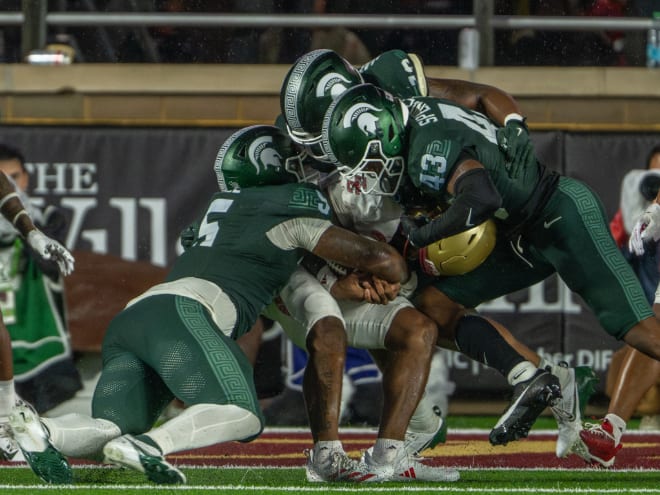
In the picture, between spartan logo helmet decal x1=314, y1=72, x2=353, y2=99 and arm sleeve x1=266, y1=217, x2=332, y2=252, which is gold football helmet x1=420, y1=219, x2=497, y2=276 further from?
spartan logo helmet decal x1=314, y1=72, x2=353, y2=99

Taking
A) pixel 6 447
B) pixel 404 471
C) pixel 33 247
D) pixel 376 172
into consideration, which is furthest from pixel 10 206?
pixel 404 471

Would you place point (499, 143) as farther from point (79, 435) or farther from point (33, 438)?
point (33, 438)

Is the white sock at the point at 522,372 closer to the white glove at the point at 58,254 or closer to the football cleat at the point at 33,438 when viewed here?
the football cleat at the point at 33,438

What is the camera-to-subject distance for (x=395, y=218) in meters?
5.22

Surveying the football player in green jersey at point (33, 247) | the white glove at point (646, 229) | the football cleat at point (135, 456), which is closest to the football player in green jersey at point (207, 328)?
the football cleat at point (135, 456)

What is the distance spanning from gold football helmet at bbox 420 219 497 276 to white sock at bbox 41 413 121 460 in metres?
1.41

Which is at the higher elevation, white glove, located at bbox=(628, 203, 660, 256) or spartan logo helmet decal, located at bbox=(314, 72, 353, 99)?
spartan logo helmet decal, located at bbox=(314, 72, 353, 99)

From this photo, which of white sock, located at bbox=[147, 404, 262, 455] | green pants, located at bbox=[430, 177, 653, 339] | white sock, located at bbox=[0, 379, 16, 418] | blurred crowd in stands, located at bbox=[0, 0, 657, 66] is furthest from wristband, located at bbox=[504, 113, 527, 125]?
blurred crowd in stands, located at bbox=[0, 0, 657, 66]

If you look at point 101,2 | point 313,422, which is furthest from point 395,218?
point 101,2

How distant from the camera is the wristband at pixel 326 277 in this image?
5145mm

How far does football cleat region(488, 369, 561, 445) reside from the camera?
16.1ft

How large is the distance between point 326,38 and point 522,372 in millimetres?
4283

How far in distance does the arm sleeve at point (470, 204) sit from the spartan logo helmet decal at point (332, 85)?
72 cm

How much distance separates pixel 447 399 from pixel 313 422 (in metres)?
3.02
